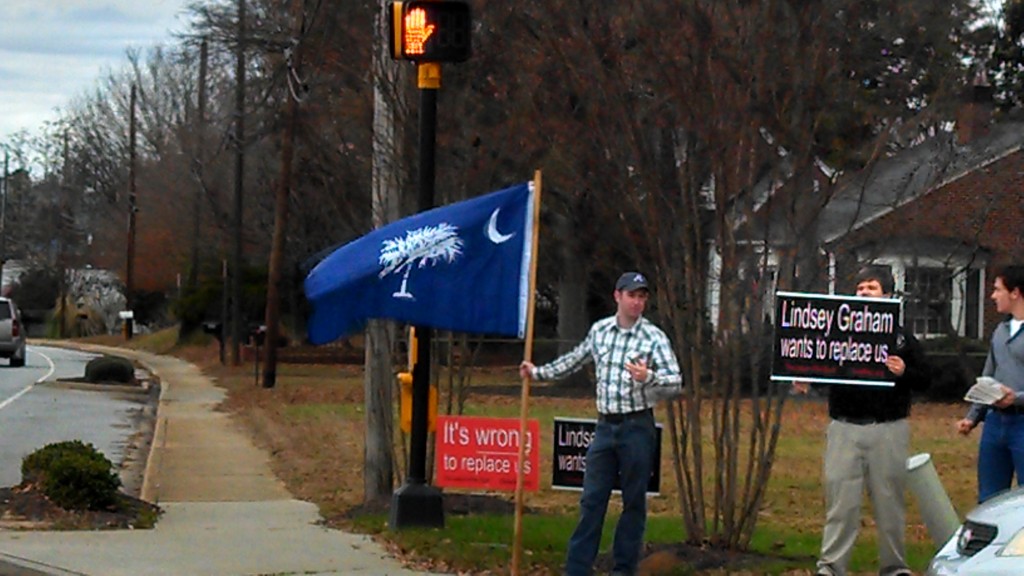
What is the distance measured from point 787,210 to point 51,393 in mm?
24062

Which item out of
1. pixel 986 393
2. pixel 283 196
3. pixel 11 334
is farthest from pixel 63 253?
pixel 986 393

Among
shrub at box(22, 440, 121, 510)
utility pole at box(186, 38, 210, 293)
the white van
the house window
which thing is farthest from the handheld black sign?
the white van

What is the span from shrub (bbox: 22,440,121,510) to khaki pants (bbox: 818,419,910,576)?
6.34 meters

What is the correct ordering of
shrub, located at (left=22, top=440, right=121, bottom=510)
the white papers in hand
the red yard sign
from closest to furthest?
1. the white papers in hand
2. the red yard sign
3. shrub, located at (left=22, top=440, right=121, bottom=510)

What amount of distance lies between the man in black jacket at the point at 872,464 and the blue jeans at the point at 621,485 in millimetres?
1071

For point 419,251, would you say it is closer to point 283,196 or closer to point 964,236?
point 964,236

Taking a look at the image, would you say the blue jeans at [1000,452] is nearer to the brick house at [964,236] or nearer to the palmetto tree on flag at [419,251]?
the palmetto tree on flag at [419,251]

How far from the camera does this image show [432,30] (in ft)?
37.9

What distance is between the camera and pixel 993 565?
22.2 ft

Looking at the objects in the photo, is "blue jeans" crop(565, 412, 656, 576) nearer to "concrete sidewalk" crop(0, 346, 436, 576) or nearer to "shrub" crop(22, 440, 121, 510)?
"concrete sidewalk" crop(0, 346, 436, 576)

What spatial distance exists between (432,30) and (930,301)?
21.7 meters

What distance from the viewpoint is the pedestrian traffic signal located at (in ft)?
37.9

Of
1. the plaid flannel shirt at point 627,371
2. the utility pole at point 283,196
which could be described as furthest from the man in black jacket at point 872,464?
the utility pole at point 283,196

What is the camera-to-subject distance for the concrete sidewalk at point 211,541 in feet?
34.2
